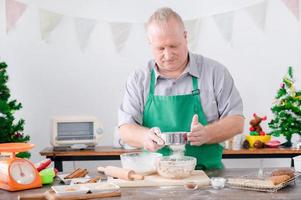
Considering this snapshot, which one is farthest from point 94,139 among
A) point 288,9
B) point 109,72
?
point 288,9

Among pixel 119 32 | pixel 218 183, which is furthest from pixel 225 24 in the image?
pixel 218 183

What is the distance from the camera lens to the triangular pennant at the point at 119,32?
4.77 meters

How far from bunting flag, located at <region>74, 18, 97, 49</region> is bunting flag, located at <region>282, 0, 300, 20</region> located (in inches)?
73.7

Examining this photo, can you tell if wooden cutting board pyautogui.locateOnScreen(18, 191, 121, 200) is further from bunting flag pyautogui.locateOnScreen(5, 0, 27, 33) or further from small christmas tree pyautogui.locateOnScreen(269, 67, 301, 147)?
bunting flag pyautogui.locateOnScreen(5, 0, 27, 33)

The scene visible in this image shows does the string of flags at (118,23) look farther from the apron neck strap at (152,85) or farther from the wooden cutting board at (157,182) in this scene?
the wooden cutting board at (157,182)

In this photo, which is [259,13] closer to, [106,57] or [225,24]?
[225,24]

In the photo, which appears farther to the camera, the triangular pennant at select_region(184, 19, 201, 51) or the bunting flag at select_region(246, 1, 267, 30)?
the triangular pennant at select_region(184, 19, 201, 51)

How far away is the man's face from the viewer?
253cm

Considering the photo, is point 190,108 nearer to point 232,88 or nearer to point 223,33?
point 232,88

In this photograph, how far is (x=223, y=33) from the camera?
4.76 metres

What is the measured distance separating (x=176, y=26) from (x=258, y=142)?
202 centimetres

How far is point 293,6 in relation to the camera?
463 cm

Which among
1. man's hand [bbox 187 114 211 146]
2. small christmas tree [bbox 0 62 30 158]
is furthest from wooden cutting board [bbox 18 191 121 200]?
small christmas tree [bbox 0 62 30 158]

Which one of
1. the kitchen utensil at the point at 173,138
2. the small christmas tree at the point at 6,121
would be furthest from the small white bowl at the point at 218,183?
the small christmas tree at the point at 6,121
